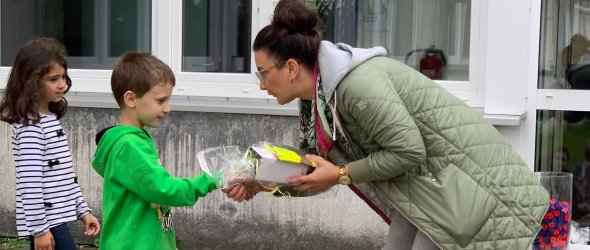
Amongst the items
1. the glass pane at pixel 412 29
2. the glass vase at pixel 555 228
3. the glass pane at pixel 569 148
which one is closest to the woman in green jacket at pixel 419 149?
the glass vase at pixel 555 228

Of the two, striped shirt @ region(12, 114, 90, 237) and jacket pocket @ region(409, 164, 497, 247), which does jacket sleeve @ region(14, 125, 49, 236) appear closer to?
striped shirt @ region(12, 114, 90, 237)

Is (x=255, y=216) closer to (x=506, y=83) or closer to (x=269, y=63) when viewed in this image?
(x=506, y=83)

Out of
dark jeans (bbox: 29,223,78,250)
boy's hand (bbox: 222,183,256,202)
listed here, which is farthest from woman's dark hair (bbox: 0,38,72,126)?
boy's hand (bbox: 222,183,256,202)

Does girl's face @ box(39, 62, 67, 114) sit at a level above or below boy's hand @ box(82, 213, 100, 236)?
above

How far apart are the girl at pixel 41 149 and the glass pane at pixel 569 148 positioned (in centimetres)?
286

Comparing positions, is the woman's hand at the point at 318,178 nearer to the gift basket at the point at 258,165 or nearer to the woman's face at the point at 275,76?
the gift basket at the point at 258,165

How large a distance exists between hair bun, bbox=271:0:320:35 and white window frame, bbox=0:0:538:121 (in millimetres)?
2579

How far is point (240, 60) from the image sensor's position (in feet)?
22.4

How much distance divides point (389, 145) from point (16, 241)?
4405mm

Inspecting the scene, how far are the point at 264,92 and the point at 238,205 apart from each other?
76cm

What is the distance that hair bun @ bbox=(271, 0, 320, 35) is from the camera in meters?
3.62

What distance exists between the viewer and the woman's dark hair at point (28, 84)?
4.44m

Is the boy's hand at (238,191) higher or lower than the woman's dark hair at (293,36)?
lower

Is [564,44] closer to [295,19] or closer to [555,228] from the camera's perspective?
[555,228]
